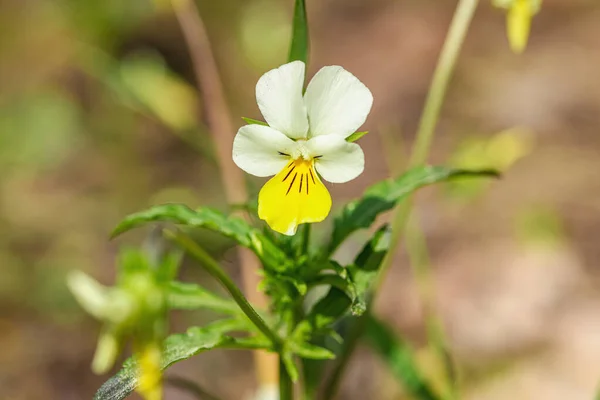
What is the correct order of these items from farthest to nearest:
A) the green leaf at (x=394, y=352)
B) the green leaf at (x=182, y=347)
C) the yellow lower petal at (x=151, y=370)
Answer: the green leaf at (x=394, y=352)
the green leaf at (x=182, y=347)
the yellow lower petal at (x=151, y=370)

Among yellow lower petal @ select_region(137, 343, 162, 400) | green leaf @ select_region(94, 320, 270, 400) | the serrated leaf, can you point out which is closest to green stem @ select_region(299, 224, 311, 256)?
the serrated leaf

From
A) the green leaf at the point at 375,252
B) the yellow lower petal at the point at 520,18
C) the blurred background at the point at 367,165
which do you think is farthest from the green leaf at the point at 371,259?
the blurred background at the point at 367,165

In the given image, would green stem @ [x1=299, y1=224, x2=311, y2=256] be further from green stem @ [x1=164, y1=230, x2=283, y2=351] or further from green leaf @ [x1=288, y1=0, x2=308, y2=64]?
green leaf @ [x1=288, y1=0, x2=308, y2=64]

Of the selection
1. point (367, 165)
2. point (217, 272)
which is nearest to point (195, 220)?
point (217, 272)

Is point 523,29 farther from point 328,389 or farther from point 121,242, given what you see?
point 121,242

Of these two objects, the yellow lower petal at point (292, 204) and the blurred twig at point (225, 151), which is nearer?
the yellow lower petal at point (292, 204)

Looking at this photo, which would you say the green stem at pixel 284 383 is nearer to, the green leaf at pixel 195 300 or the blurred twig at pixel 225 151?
the green leaf at pixel 195 300

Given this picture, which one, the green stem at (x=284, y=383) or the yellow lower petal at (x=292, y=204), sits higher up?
the yellow lower petal at (x=292, y=204)
